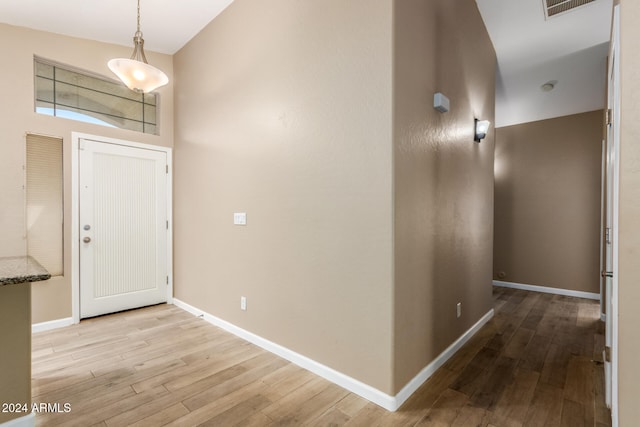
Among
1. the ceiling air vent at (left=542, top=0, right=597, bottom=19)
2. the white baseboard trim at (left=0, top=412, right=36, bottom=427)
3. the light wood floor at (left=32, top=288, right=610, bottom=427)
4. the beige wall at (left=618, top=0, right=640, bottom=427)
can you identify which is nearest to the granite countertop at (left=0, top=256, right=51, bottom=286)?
the white baseboard trim at (left=0, top=412, right=36, bottom=427)

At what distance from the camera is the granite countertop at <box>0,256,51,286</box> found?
4.70 ft

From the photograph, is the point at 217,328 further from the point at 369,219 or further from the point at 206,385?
the point at 369,219

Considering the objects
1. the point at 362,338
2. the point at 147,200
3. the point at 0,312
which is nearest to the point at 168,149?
the point at 147,200

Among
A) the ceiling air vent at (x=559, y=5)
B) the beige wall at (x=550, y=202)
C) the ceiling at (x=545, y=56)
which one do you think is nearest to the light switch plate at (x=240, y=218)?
the ceiling at (x=545, y=56)

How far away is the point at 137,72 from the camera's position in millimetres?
2311

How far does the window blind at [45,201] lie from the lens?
123 inches

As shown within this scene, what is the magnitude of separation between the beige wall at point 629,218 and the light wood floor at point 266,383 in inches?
31.6

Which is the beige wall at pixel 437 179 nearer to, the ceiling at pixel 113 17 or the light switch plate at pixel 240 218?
the light switch plate at pixel 240 218

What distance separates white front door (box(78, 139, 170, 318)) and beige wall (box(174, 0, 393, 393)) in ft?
2.42

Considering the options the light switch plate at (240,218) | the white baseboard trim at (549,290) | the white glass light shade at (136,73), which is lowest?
the white baseboard trim at (549,290)

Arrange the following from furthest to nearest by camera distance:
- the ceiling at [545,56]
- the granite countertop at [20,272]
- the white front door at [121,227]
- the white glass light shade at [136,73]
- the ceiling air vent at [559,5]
→ the white front door at [121,227], the ceiling at [545,56], the ceiling air vent at [559,5], the white glass light shade at [136,73], the granite countertop at [20,272]

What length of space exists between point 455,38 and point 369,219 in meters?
1.98

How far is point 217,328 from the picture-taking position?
3.27m

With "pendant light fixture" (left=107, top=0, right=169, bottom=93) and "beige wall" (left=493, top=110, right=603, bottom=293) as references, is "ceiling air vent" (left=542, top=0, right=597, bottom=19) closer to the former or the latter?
"beige wall" (left=493, top=110, right=603, bottom=293)
